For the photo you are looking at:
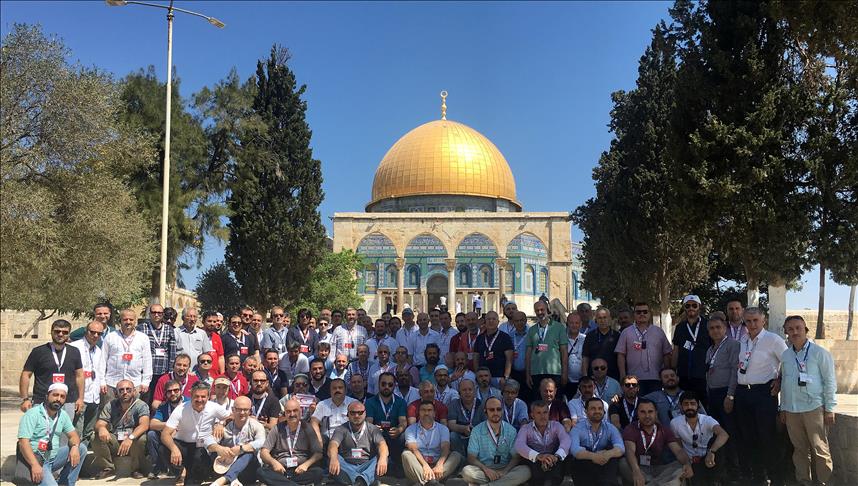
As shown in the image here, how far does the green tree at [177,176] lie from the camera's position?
52.8 feet

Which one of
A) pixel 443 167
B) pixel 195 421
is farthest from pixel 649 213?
pixel 443 167

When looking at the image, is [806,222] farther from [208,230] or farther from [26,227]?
[208,230]

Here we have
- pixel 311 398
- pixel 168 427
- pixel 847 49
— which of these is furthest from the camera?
pixel 847 49

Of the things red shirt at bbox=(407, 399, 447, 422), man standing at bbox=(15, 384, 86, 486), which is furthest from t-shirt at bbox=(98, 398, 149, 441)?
red shirt at bbox=(407, 399, 447, 422)

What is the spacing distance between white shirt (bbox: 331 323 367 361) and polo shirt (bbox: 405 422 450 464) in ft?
6.93

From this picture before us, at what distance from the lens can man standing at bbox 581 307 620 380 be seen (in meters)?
7.18

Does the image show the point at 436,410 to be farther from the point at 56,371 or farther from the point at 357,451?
the point at 56,371

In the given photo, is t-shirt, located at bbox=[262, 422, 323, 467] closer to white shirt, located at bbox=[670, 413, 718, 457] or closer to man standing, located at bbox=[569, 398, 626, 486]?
man standing, located at bbox=[569, 398, 626, 486]

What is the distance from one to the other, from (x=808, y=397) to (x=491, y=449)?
2715 millimetres

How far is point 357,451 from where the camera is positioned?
6625 mm

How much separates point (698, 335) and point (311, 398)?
3.86m

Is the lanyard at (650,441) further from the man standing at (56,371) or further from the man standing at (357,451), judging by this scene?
the man standing at (56,371)

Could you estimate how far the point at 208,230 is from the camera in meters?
17.5

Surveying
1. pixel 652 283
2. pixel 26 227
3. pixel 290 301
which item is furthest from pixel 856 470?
pixel 290 301
